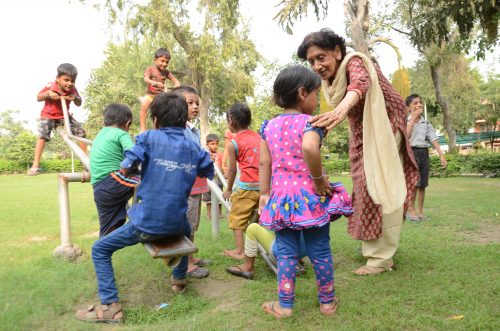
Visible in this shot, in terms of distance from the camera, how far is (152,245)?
100 inches

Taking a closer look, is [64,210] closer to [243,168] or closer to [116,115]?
[116,115]

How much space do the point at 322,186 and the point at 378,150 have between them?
2.37 ft

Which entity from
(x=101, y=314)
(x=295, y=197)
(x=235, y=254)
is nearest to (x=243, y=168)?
(x=235, y=254)

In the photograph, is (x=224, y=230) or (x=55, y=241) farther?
(x=224, y=230)

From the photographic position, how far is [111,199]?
308cm

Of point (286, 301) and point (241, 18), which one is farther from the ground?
point (241, 18)

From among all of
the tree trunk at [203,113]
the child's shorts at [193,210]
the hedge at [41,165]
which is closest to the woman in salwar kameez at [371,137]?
the child's shorts at [193,210]

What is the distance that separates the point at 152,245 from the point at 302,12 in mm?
9958

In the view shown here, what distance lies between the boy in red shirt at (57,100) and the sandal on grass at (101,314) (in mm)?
1964

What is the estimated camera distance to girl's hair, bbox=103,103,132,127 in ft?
10.2

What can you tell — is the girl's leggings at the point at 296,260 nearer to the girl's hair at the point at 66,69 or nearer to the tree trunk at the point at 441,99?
the girl's hair at the point at 66,69

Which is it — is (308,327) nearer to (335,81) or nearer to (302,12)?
(335,81)

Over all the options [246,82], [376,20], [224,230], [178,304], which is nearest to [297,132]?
[178,304]

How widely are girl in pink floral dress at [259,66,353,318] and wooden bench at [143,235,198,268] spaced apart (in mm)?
533
